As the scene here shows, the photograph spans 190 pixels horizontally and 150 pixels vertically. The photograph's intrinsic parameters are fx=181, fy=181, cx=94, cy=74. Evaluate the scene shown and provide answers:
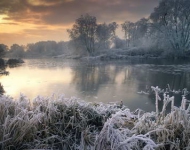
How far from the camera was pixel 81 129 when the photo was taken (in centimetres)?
254

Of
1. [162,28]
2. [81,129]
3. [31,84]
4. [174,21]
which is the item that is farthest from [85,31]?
[81,129]

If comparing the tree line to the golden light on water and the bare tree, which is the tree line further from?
the golden light on water

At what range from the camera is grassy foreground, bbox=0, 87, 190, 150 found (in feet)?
5.69

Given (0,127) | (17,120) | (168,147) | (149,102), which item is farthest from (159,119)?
(149,102)

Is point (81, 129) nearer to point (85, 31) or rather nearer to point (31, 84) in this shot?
point (31, 84)

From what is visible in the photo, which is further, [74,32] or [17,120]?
[74,32]

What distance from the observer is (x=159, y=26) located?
3044cm

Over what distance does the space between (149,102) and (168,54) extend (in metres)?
25.3

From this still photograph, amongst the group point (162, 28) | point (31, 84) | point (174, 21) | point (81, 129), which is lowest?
point (31, 84)

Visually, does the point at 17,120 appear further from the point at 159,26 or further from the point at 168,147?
the point at 159,26

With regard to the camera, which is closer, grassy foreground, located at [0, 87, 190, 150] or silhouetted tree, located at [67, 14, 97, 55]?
grassy foreground, located at [0, 87, 190, 150]

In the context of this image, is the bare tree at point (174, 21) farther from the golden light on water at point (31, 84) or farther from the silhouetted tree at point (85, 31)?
the golden light on water at point (31, 84)

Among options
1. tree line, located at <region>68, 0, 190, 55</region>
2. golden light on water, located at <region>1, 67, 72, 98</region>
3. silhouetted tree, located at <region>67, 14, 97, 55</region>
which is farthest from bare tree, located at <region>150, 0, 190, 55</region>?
golden light on water, located at <region>1, 67, 72, 98</region>

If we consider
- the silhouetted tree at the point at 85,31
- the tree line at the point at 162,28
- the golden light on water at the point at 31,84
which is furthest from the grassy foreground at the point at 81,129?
the silhouetted tree at the point at 85,31
